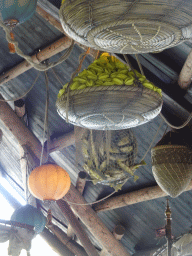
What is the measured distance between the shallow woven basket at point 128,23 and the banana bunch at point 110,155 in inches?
34.1

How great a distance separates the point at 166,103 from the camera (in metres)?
2.86

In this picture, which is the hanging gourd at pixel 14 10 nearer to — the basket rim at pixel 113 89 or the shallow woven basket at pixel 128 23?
the basket rim at pixel 113 89

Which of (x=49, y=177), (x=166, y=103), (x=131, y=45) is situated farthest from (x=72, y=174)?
(x=131, y=45)

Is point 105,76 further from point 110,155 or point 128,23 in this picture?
point 110,155

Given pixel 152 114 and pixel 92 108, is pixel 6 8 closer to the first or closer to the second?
pixel 92 108

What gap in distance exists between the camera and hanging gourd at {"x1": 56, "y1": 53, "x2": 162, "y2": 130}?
1.55 meters

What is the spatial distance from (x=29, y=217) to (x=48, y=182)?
598 millimetres

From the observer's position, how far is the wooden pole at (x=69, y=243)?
4.79 metres

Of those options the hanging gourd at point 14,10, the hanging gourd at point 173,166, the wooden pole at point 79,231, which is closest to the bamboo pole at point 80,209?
the wooden pole at point 79,231

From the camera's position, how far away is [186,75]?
2.53 meters

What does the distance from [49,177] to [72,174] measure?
6.28 feet

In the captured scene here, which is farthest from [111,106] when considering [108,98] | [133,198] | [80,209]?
[80,209]

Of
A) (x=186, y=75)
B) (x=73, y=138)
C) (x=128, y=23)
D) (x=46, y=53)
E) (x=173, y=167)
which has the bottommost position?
(x=73, y=138)

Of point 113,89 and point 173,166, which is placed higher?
point 113,89
